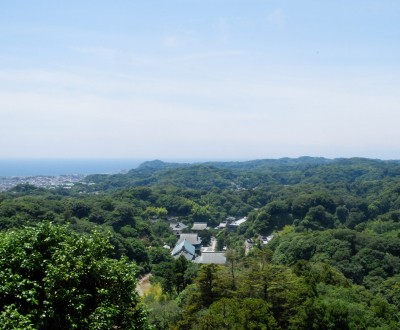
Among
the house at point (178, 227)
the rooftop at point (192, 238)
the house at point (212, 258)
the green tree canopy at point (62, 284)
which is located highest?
the green tree canopy at point (62, 284)

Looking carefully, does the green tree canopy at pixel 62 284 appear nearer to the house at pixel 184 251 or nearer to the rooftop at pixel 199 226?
the house at pixel 184 251

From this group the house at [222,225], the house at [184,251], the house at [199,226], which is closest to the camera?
the house at [184,251]

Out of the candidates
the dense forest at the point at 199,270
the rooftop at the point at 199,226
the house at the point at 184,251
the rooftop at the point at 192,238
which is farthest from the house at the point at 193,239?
the rooftop at the point at 199,226

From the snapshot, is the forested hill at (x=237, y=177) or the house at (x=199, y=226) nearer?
the house at (x=199, y=226)

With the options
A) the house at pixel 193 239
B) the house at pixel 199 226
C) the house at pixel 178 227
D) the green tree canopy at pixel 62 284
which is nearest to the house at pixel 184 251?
the house at pixel 193 239

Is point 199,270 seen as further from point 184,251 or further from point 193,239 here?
point 193,239

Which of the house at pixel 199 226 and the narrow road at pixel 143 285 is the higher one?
the narrow road at pixel 143 285

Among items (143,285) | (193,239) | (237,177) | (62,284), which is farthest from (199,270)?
(237,177)

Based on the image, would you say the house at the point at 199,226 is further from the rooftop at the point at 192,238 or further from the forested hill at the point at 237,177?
the forested hill at the point at 237,177

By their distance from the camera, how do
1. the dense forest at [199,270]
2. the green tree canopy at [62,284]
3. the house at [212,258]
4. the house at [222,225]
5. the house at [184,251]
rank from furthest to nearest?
1. the house at [222,225]
2. the house at [184,251]
3. the house at [212,258]
4. the dense forest at [199,270]
5. the green tree canopy at [62,284]
